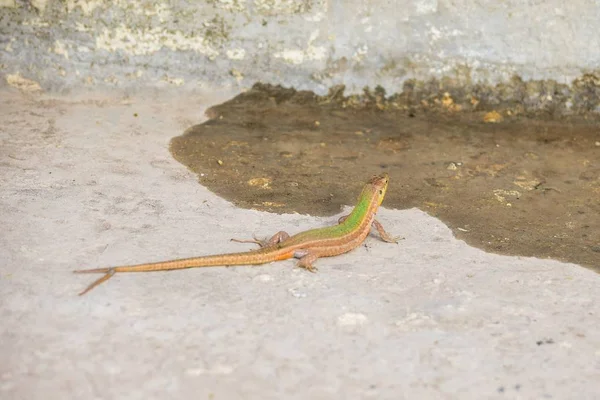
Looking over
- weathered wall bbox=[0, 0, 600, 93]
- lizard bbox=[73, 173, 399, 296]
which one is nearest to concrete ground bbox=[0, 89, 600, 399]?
lizard bbox=[73, 173, 399, 296]

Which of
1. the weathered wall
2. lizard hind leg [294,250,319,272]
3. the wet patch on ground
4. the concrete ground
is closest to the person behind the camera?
the concrete ground

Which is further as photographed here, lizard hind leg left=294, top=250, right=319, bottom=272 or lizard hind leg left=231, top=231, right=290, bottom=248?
lizard hind leg left=231, top=231, right=290, bottom=248

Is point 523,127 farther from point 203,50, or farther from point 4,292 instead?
point 4,292

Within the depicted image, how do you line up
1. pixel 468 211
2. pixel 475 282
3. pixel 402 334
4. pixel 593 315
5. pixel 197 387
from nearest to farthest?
1. pixel 197 387
2. pixel 402 334
3. pixel 593 315
4. pixel 475 282
5. pixel 468 211

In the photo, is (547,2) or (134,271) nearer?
(134,271)

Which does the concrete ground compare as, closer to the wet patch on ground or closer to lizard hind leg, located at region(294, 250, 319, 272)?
lizard hind leg, located at region(294, 250, 319, 272)

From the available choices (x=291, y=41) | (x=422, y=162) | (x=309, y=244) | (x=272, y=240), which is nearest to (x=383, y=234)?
(x=309, y=244)

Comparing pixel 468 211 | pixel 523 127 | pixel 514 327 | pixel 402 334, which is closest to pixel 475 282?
pixel 514 327
